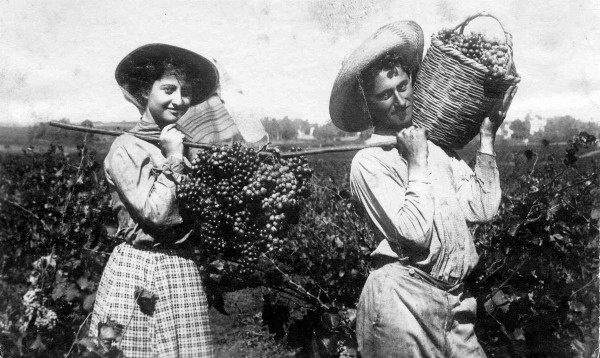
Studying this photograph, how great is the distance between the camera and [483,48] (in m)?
2.54

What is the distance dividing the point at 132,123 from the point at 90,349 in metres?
1.55

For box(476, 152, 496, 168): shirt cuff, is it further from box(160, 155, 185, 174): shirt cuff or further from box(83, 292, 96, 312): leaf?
box(83, 292, 96, 312): leaf

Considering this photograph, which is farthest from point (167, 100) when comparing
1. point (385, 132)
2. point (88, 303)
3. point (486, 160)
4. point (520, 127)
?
point (520, 127)

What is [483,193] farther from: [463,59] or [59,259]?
[59,259]

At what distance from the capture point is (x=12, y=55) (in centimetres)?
349

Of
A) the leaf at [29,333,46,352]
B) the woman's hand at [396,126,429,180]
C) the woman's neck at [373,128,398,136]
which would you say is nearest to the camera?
the woman's hand at [396,126,429,180]

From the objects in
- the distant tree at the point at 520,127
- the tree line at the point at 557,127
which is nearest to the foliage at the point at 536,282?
the tree line at the point at 557,127

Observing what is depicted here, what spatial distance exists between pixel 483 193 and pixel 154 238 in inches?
62.1

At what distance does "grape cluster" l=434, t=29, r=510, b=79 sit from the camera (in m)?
2.47

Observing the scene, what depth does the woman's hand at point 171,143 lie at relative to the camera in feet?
8.91

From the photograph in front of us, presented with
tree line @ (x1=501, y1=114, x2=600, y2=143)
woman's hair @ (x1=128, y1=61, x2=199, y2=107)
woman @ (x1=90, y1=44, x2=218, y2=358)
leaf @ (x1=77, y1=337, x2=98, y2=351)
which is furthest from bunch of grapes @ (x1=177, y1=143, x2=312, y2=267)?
tree line @ (x1=501, y1=114, x2=600, y2=143)

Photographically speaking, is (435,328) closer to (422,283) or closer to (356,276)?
(422,283)

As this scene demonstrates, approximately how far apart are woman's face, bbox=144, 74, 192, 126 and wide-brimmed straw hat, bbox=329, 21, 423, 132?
2.55 feet

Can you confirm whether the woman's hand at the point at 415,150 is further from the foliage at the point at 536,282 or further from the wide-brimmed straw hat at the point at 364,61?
the foliage at the point at 536,282
